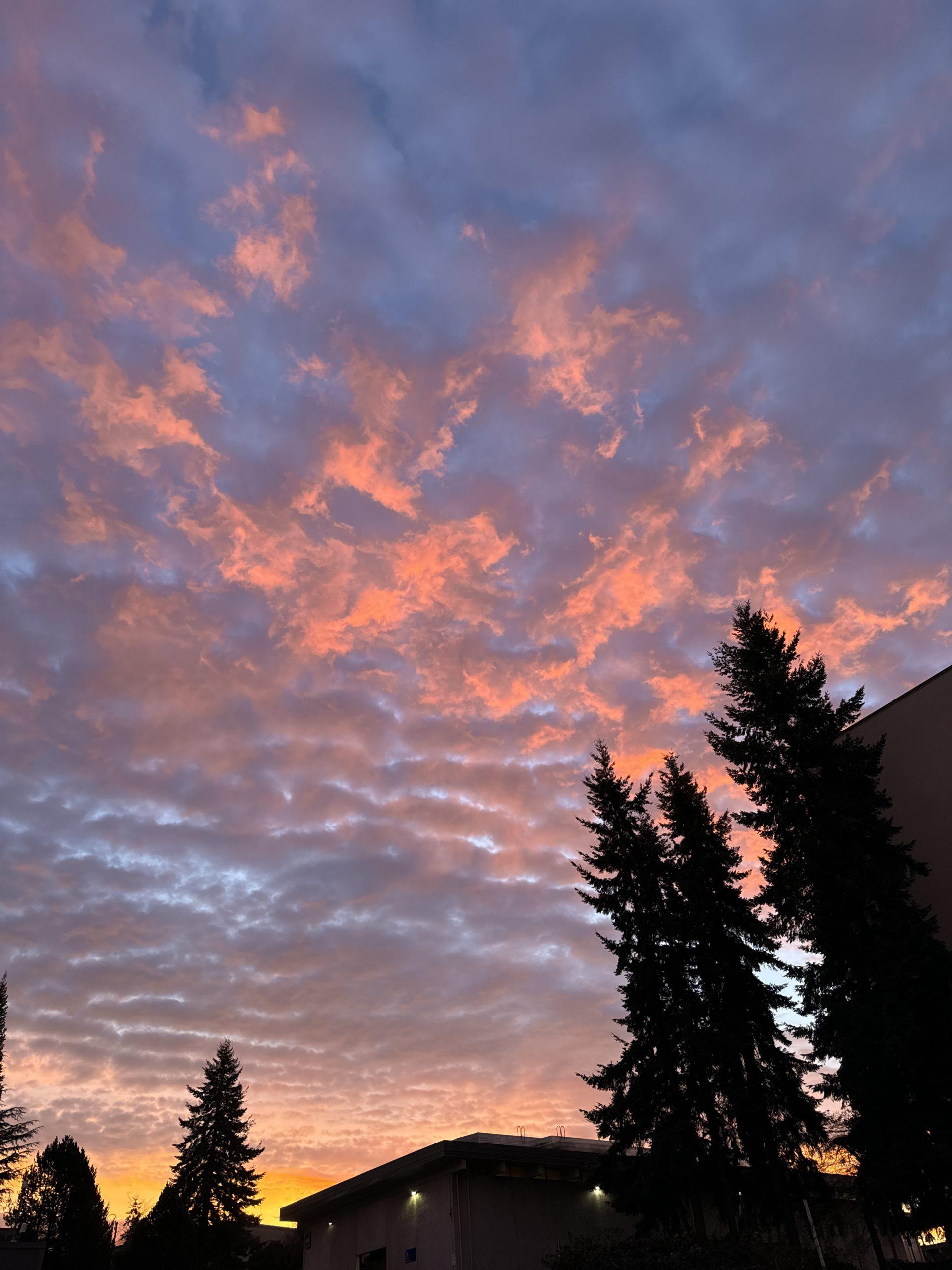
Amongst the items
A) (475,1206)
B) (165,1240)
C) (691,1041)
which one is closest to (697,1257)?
(691,1041)

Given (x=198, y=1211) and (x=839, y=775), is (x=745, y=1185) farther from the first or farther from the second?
(x=198, y=1211)

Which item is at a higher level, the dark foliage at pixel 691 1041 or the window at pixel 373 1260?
the dark foliage at pixel 691 1041

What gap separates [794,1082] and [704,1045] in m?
3.47

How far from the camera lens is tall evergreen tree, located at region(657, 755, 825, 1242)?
23578 millimetres

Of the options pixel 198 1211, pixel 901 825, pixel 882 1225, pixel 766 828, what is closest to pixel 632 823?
pixel 766 828

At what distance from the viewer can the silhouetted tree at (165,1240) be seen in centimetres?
3894

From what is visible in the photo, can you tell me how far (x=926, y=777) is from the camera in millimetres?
27531

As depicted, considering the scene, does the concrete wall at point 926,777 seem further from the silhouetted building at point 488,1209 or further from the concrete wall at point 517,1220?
the concrete wall at point 517,1220

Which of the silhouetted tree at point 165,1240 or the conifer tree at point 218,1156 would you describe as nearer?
the silhouetted tree at point 165,1240

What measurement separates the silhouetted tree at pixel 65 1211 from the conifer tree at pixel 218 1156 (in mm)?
12537

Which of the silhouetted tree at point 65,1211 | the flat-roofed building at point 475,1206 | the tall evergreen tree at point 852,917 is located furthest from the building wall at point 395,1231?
the silhouetted tree at point 65,1211

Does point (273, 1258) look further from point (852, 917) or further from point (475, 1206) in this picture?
point (852, 917)

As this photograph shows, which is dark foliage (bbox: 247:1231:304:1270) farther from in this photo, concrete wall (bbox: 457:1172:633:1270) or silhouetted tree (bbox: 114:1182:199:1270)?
concrete wall (bbox: 457:1172:633:1270)

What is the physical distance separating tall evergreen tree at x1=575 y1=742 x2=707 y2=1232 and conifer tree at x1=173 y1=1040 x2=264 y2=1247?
118ft
